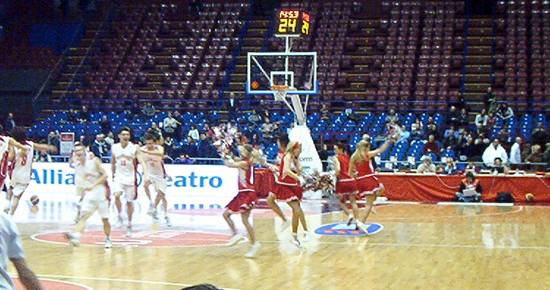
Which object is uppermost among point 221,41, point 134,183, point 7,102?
point 221,41

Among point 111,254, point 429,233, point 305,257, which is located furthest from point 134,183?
point 429,233

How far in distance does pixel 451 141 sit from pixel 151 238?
12.9m

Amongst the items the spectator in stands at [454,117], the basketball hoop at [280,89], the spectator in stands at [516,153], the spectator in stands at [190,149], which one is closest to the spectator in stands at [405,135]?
the spectator in stands at [454,117]

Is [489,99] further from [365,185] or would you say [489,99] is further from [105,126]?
[105,126]

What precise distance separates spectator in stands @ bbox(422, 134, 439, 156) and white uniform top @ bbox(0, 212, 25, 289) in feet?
66.0

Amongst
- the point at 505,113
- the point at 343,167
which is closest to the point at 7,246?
the point at 343,167

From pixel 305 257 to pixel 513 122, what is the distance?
630 inches

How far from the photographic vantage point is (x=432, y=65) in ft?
97.7

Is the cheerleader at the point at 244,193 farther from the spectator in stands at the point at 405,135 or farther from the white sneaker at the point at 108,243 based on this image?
the spectator in stands at the point at 405,135

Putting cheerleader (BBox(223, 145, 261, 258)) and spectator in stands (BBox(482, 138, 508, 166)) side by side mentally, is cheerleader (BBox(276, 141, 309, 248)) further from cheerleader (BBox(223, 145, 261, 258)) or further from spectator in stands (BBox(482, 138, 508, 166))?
spectator in stands (BBox(482, 138, 508, 166))

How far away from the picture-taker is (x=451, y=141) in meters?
23.7

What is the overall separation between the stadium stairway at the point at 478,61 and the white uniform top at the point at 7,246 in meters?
25.4

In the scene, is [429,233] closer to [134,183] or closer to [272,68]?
[134,183]

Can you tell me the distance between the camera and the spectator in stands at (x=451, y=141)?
77.3 ft
